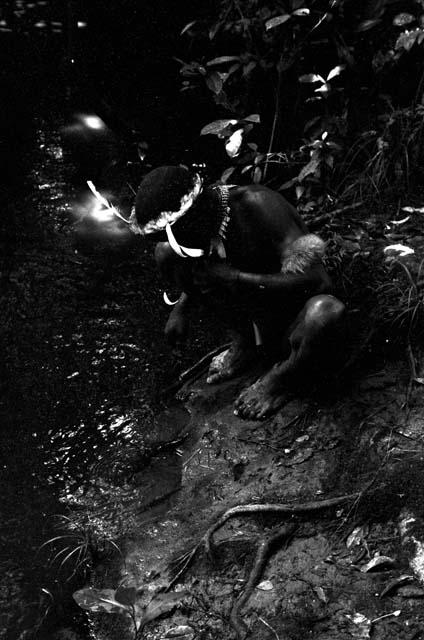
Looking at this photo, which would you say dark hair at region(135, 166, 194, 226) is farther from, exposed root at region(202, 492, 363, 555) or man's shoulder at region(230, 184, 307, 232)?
exposed root at region(202, 492, 363, 555)

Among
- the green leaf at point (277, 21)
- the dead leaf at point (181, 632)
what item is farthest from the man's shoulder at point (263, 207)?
the dead leaf at point (181, 632)

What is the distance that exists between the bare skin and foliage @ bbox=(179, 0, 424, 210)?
1391 millimetres

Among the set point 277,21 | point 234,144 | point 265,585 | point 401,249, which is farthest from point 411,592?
point 277,21

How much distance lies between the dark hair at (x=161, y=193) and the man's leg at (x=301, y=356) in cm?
80

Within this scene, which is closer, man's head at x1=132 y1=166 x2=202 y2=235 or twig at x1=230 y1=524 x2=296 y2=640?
twig at x1=230 y1=524 x2=296 y2=640

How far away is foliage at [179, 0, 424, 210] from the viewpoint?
15.9 feet

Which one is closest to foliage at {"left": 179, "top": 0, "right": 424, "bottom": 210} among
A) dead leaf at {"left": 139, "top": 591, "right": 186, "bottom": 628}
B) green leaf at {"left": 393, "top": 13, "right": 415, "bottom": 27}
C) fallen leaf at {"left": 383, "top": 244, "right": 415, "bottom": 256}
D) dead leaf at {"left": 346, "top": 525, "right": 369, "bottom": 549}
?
green leaf at {"left": 393, "top": 13, "right": 415, "bottom": 27}

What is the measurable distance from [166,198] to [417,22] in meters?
2.60

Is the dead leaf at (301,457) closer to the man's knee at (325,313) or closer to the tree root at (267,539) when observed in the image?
the tree root at (267,539)

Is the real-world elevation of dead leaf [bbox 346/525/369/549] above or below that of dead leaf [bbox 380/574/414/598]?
below

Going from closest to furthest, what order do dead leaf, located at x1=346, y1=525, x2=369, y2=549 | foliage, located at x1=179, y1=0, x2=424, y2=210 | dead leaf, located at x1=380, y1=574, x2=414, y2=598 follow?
dead leaf, located at x1=380, y1=574, x2=414, y2=598 < dead leaf, located at x1=346, y1=525, x2=369, y2=549 < foliage, located at x1=179, y1=0, x2=424, y2=210

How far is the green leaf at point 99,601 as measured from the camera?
276 centimetres

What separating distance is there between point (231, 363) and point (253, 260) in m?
0.82

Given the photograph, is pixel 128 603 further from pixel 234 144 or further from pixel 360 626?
pixel 234 144
